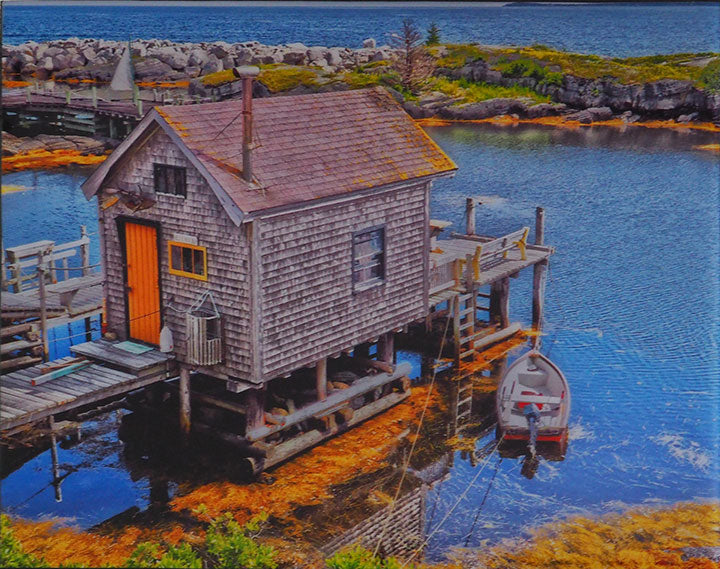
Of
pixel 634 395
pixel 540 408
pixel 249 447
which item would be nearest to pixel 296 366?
pixel 249 447

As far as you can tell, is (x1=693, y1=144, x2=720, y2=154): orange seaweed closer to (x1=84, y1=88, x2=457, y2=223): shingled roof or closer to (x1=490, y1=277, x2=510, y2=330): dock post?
(x1=490, y1=277, x2=510, y2=330): dock post

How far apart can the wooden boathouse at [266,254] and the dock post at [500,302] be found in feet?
19.6

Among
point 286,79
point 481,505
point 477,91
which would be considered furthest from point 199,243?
point 477,91

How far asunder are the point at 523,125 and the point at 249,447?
160 feet

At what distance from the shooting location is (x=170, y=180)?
19203 mm

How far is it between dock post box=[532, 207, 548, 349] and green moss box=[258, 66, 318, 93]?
39.5m

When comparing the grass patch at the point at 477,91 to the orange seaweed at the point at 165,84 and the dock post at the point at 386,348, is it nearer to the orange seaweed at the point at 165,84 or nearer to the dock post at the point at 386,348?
the orange seaweed at the point at 165,84

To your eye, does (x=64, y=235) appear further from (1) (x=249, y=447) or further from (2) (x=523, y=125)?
(2) (x=523, y=125)

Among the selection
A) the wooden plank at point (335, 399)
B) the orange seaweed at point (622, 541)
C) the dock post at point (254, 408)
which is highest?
the dock post at point (254, 408)

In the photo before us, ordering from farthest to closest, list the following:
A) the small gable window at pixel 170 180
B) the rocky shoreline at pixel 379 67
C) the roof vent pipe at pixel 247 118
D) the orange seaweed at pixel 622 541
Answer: the rocky shoreline at pixel 379 67, the small gable window at pixel 170 180, the roof vent pipe at pixel 247 118, the orange seaweed at pixel 622 541

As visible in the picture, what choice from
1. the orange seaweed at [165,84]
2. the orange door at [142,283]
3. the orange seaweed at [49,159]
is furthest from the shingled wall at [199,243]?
the orange seaweed at [165,84]

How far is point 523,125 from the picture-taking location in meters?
64.6

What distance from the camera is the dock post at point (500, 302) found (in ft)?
93.8

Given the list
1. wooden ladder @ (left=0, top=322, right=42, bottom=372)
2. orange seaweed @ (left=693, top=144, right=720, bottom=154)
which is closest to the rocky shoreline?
orange seaweed @ (left=693, top=144, right=720, bottom=154)
